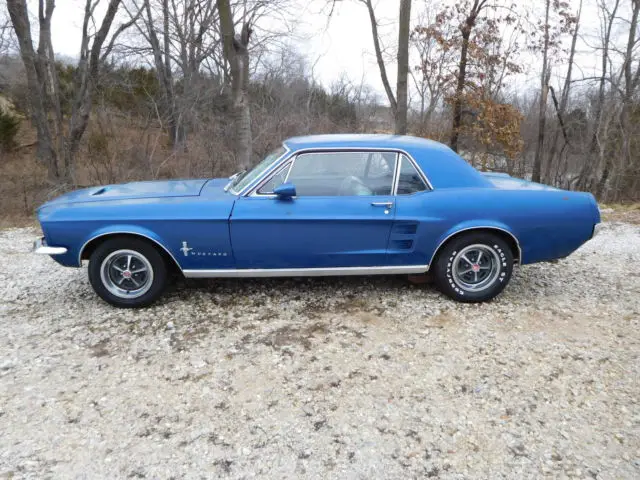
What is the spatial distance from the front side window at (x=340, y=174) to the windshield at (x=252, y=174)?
193 mm

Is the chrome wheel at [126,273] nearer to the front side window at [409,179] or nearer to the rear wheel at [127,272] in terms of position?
the rear wheel at [127,272]

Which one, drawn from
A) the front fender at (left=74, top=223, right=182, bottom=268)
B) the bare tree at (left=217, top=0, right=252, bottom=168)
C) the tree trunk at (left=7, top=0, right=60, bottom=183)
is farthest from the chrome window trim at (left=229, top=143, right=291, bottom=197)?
the tree trunk at (left=7, top=0, right=60, bottom=183)

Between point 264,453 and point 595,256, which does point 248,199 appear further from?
point 595,256

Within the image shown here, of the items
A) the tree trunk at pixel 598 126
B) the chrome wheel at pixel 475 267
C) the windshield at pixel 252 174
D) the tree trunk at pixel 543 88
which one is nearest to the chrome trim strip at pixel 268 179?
the windshield at pixel 252 174

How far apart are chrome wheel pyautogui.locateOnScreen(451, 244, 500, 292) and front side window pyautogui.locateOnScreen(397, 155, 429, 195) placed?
0.69m

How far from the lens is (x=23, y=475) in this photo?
205cm

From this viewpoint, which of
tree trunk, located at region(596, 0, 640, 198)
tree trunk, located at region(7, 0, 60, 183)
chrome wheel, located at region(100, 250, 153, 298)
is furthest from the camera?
tree trunk, located at region(596, 0, 640, 198)

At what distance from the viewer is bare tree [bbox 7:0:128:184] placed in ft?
34.6

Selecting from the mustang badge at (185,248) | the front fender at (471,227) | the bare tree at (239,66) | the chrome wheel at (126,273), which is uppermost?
the bare tree at (239,66)

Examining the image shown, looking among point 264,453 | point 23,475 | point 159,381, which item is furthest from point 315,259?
point 23,475

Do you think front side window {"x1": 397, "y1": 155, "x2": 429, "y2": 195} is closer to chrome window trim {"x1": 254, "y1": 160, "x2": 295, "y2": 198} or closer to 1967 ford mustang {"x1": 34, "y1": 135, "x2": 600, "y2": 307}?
1967 ford mustang {"x1": 34, "y1": 135, "x2": 600, "y2": 307}

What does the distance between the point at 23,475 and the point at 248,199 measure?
91.5 inches

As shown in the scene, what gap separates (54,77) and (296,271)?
11882 millimetres

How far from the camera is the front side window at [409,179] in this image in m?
3.80
